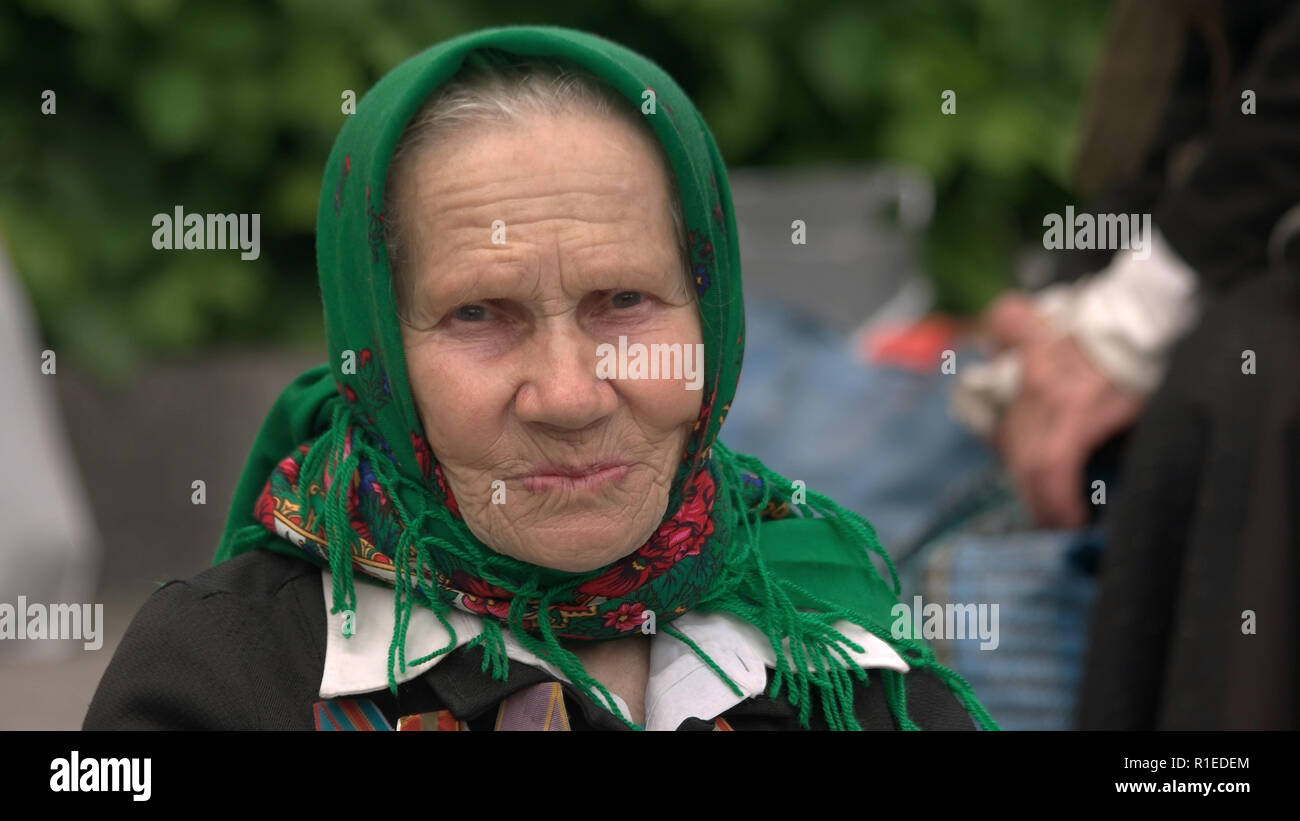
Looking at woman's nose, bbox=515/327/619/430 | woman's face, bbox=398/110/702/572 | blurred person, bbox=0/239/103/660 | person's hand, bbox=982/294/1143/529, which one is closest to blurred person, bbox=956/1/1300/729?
person's hand, bbox=982/294/1143/529

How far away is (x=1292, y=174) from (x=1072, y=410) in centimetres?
66

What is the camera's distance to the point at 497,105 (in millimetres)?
1418

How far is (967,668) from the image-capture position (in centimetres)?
305

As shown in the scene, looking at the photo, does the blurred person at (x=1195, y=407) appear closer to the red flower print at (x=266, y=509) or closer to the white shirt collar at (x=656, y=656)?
the white shirt collar at (x=656, y=656)

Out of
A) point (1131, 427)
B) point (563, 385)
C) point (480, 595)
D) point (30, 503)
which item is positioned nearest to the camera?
point (563, 385)

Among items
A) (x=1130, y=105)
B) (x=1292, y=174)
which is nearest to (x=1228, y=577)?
(x=1292, y=174)

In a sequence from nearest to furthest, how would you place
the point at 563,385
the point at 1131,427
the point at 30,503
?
the point at 563,385 < the point at 1131,427 < the point at 30,503

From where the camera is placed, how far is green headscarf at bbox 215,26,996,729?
144 cm

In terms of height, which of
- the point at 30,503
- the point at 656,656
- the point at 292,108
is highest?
the point at 292,108

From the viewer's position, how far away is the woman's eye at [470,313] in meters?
1.44

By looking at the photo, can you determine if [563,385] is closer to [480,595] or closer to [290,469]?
[480,595]

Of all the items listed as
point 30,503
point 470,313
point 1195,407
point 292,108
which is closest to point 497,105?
point 470,313

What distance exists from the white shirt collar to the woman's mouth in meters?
0.18

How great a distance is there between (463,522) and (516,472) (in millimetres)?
99
